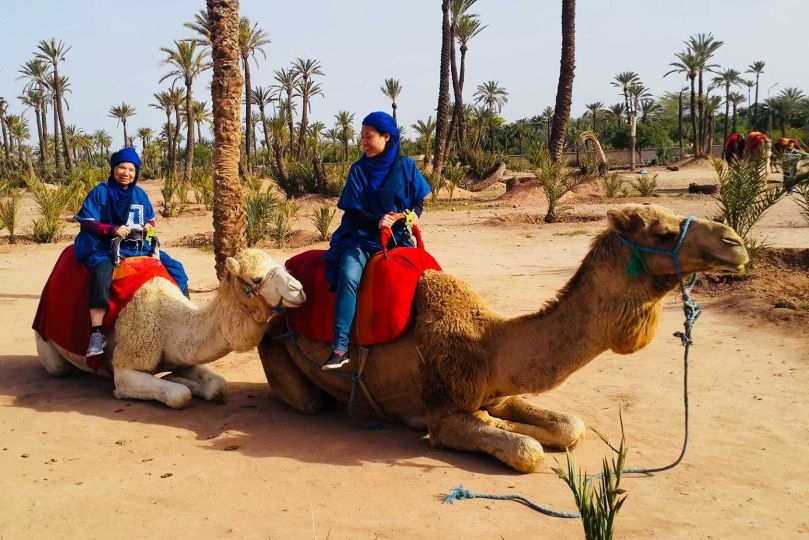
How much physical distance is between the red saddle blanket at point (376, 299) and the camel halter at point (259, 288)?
0.79 feet

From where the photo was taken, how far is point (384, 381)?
5176 millimetres

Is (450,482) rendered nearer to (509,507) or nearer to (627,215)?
(509,507)

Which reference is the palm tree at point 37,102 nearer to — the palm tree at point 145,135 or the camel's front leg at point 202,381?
the palm tree at point 145,135

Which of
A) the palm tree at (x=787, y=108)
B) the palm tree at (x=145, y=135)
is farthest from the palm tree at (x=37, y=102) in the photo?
the palm tree at (x=787, y=108)

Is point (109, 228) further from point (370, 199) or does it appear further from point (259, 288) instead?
point (370, 199)

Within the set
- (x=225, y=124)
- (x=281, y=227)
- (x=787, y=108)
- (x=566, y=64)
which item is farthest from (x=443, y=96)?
(x=787, y=108)

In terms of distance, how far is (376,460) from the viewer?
471 cm

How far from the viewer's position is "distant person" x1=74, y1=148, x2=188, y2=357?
19.5ft

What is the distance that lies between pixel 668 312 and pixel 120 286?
6.11m

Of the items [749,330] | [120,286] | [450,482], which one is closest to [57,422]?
[120,286]

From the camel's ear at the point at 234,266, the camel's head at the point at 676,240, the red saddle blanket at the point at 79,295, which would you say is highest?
the camel's head at the point at 676,240

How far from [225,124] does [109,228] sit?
15.2 feet

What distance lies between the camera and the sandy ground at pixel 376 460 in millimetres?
3836

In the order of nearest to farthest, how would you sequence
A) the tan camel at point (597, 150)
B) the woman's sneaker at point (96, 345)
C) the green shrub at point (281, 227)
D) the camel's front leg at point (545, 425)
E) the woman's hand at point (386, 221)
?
the camel's front leg at point (545, 425), the woman's hand at point (386, 221), the woman's sneaker at point (96, 345), the green shrub at point (281, 227), the tan camel at point (597, 150)
